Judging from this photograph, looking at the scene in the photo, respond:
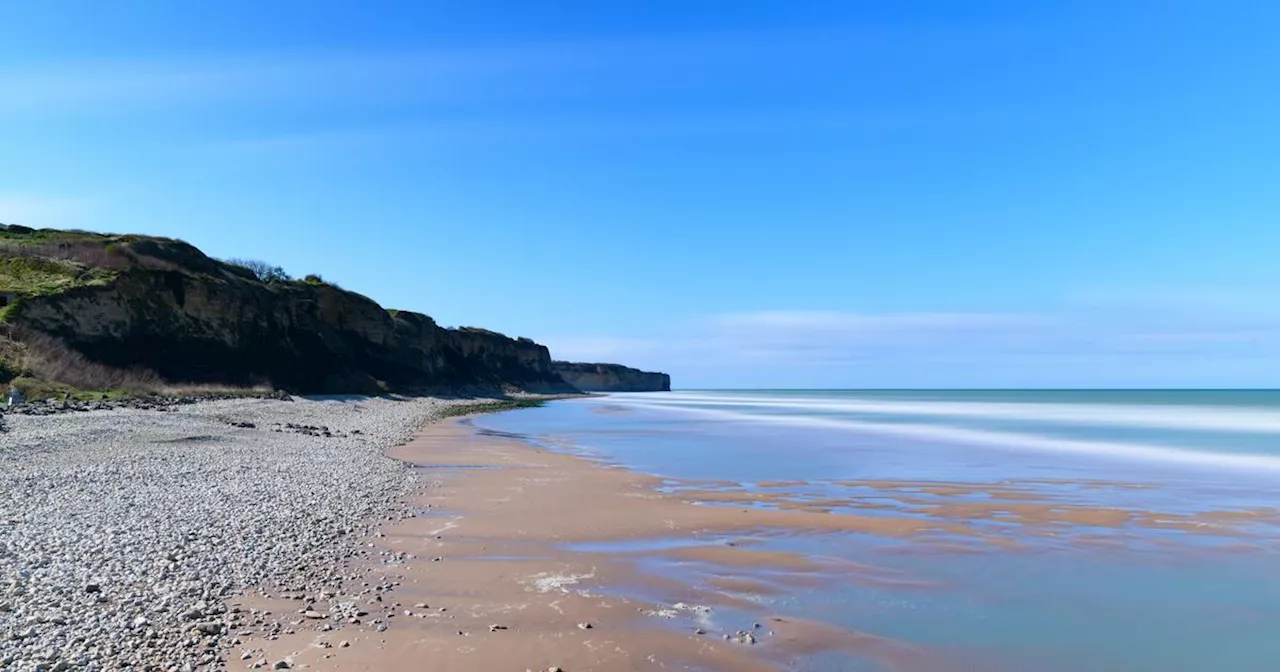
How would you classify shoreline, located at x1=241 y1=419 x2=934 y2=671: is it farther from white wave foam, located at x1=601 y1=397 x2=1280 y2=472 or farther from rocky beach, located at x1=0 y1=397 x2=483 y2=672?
white wave foam, located at x1=601 y1=397 x2=1280 y2=472

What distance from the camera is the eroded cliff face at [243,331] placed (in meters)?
33.3

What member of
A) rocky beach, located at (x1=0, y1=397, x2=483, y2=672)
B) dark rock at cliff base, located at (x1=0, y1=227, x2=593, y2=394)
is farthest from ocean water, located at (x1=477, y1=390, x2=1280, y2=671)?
dark rock at cliff base, located at (x1=0, y1=227, x2=593, y2=394)

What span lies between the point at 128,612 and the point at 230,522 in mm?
3569

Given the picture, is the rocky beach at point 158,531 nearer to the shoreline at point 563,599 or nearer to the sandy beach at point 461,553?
the sandy beach at point 461,553

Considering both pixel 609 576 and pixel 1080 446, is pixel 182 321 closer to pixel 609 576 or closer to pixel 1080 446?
pixel 609 576

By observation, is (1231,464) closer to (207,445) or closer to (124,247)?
(207,445)

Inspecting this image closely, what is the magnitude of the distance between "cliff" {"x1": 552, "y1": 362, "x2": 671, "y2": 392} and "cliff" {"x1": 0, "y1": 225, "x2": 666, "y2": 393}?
3452 inches

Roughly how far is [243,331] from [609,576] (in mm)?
41989

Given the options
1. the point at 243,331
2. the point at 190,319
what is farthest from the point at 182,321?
the point at 243,331

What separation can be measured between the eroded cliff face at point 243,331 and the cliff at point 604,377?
80.8 meters

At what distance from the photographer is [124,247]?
43.0m

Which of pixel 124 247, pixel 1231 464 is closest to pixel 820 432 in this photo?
pixel 1231 464

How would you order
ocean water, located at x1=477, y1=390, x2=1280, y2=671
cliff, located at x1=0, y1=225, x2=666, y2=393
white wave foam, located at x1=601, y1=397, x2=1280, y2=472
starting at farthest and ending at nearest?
cliff, located at x1=0, y1=225, x2=666, y2=393 < white wave foam, located at x1=601, y1=397, x2=1280, y2=472 < ocean water, located at x1=477, y1=390, x2=1280, y2=671

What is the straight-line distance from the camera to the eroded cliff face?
1312 inches
